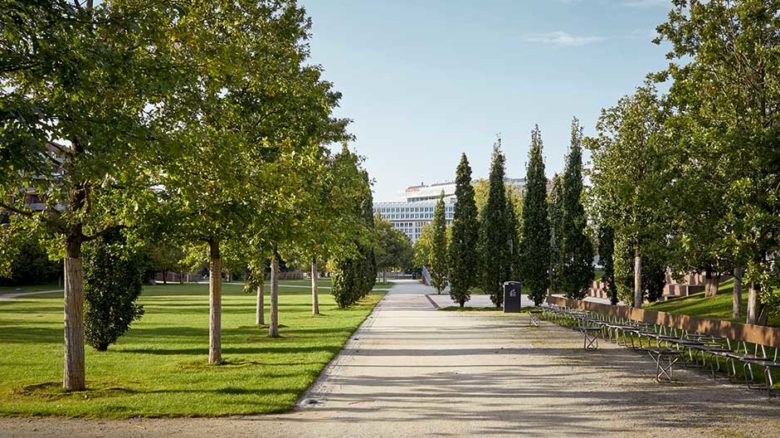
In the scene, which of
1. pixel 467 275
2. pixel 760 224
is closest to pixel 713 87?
pixel 760 224

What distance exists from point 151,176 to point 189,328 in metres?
15.2

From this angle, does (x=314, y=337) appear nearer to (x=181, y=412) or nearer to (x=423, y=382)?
(x=423, y=382)

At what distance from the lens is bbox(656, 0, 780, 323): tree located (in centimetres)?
1675

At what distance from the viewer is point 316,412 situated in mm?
9945

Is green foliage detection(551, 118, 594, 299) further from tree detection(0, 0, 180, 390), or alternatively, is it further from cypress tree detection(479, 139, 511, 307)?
tree detection(0, 0, 180, 390)

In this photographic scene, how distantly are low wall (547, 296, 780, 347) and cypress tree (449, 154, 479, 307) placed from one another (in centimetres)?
1452

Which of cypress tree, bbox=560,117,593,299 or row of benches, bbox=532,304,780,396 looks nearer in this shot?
row of benches, bbox=532,304,780,396

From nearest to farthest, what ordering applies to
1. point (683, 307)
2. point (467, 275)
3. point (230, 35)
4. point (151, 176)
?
1. point (151, 176)
2. point (230, 35)
3. point (683, 307)
4. point (467, 275)

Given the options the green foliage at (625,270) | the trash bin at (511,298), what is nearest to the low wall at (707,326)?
the green foliage at (625,270)

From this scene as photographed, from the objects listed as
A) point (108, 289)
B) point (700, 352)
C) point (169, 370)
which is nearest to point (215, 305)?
point (169, 370)

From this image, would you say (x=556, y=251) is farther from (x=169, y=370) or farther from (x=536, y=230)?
(x=169, y=370)

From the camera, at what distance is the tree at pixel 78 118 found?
7223mm

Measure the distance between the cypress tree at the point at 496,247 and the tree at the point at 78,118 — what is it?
30.0 metres

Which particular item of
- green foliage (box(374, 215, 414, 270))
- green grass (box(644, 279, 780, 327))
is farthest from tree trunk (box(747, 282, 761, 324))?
green foliage (box(374, 215, 414, 270))
